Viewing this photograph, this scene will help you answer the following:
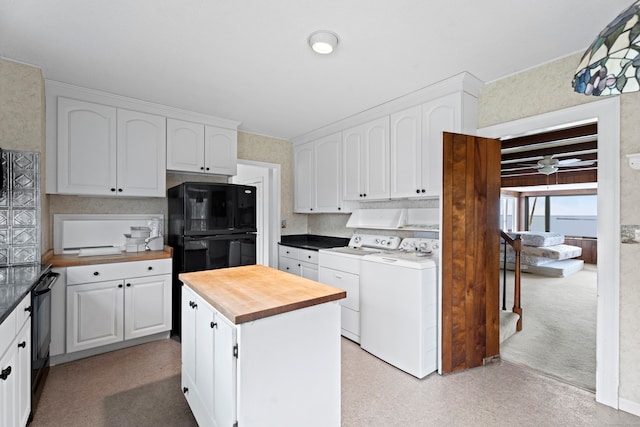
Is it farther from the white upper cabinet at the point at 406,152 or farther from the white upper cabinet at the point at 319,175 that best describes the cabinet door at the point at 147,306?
the white upper cabinet at the point at 406,152

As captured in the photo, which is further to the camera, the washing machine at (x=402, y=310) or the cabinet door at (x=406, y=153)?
the cabinet door at (x=406, y=153)

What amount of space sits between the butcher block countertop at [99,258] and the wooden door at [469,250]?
2.65 metres

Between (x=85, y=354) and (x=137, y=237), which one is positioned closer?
(x=85, y=354)

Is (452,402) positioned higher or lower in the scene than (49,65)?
lower

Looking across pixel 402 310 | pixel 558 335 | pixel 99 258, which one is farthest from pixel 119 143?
pixel 558 335

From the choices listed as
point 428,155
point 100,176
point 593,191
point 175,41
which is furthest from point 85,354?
point 593,191

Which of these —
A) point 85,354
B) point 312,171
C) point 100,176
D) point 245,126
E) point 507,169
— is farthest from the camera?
point 507,169

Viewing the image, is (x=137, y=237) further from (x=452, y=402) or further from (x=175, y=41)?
(x=452, y=402)

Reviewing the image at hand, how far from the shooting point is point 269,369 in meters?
1.38

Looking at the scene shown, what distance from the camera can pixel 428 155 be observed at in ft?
9.09

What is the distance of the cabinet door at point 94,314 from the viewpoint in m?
2.61

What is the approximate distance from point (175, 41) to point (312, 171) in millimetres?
2441

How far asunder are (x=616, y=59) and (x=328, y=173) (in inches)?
128

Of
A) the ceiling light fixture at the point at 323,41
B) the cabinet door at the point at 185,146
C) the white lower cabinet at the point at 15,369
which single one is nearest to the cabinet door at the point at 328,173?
the cabinet door at the point at 185,146
